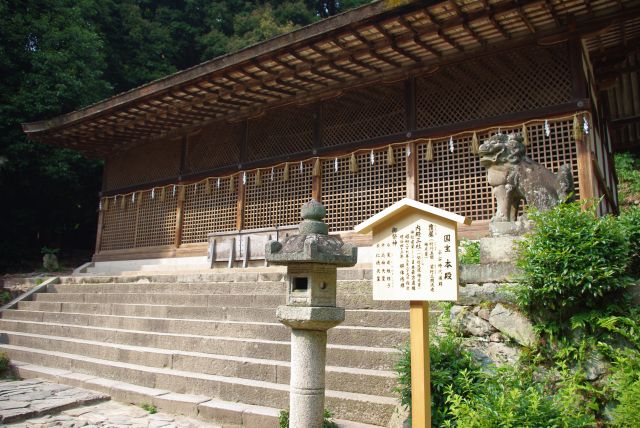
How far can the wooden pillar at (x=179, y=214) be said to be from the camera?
1369 centimetres

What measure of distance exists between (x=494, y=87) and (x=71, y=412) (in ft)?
30.4

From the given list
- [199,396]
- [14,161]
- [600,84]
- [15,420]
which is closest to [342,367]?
[199,396]

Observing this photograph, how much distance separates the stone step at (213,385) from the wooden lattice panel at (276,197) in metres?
5.46

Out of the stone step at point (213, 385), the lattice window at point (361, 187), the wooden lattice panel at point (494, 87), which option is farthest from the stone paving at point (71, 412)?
the wooden lattice panel at point (494, 87)

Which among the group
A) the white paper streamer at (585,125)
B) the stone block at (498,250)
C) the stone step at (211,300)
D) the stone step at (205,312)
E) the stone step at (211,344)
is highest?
the white paper streamer at (585,125)

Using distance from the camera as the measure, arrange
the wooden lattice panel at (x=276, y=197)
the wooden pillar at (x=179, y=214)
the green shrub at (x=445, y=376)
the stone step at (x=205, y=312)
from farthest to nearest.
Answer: the wooden pillar at (x=179, y=214) → the wooden lattice panel at (x=276, y=197) → the stone step at (x=205, y=312) → the green shrub at (x=445, y=376)

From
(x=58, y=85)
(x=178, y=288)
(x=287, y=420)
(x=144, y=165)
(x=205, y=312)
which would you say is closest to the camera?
(x=287, y=420)

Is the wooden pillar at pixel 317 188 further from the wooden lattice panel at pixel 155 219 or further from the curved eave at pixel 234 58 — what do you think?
the wooden lattice panel at pixel 155 219

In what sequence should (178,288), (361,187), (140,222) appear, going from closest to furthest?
(178,288), (361,187), (140,222)

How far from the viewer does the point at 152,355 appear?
7.23 metres

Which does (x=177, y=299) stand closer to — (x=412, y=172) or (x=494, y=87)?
(x=412, y=172)

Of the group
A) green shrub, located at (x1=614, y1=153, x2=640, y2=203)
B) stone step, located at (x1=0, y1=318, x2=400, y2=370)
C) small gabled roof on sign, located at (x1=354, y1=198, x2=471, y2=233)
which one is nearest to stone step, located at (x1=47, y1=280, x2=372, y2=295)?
stone step, located at (x1=0, y1=318, x2=400, y2=370)

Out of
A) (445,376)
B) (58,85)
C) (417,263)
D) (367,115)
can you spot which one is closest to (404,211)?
(417,263)

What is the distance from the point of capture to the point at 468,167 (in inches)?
381
